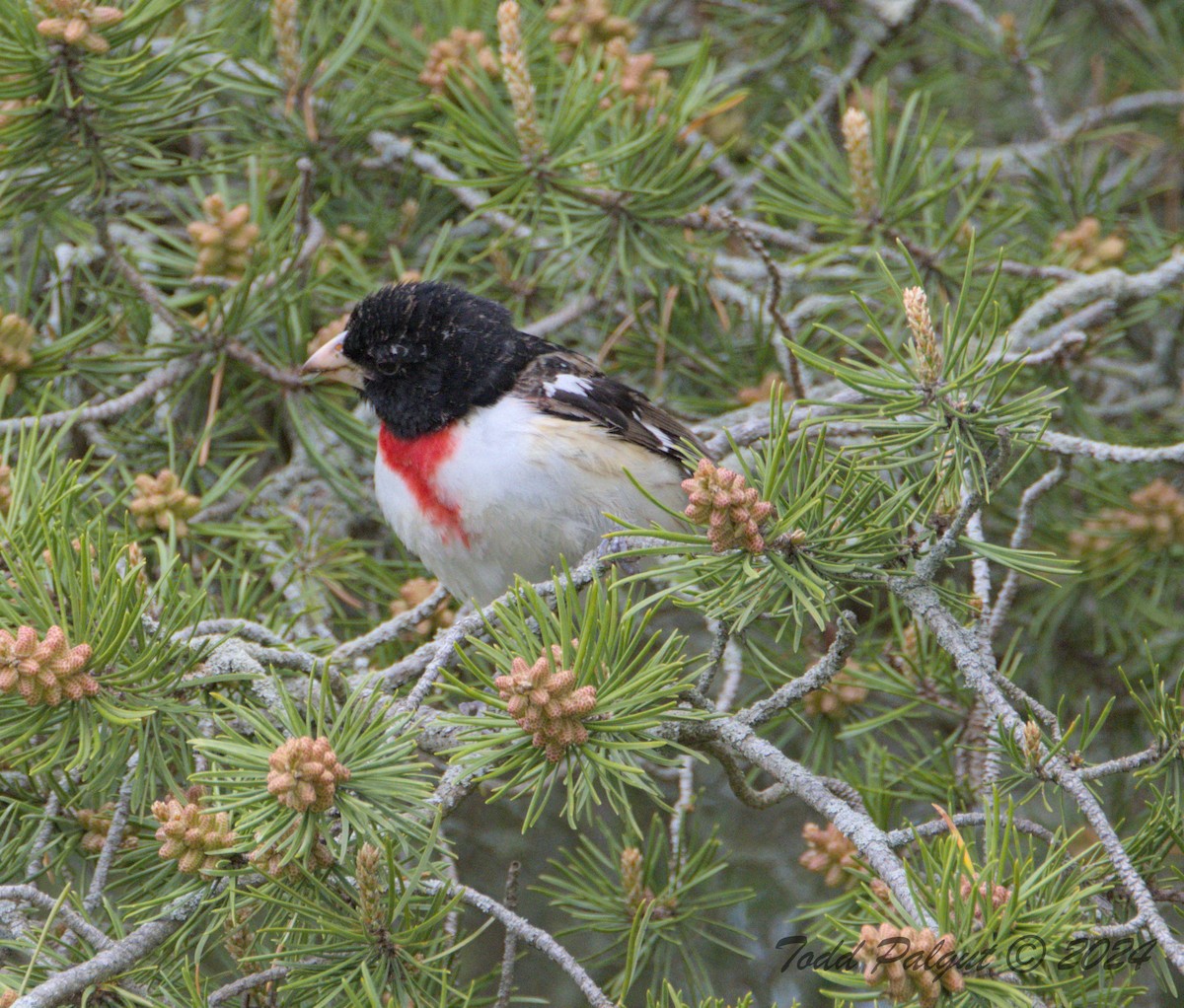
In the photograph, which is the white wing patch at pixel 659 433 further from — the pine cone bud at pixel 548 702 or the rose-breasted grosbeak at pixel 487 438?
the pine cone bud at pixel 548 702

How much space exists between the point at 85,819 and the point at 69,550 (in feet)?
1.65

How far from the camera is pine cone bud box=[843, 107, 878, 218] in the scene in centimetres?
249

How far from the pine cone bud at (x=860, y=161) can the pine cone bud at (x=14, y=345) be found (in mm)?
1700

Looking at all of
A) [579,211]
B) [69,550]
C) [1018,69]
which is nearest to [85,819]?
[69,550]

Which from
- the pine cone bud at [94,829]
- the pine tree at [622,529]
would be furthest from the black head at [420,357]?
the pine cone bud at [94,829]

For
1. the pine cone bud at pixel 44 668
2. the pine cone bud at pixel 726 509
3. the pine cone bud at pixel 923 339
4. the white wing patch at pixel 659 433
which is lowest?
the white wing patch at pixel 659 433

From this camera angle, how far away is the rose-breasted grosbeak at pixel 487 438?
2.49 metres

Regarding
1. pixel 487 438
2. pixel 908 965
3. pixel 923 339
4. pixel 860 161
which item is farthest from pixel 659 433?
pixel 908 965

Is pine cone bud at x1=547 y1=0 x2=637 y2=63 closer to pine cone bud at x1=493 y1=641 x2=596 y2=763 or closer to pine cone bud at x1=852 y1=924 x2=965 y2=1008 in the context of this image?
pine cone bud at x1=493 y1=641 x2=596 y2=763

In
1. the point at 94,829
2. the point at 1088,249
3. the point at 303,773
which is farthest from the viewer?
the point at 1088,249

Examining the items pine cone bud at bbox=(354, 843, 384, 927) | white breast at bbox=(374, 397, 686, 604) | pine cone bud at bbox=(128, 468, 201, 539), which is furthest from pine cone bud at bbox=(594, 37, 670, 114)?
pine cone bud at bbox=(354, 843, 384, 927)

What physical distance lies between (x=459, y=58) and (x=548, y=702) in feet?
6.92

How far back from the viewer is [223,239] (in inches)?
107

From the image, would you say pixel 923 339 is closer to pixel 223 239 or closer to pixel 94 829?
pixel 94 829
